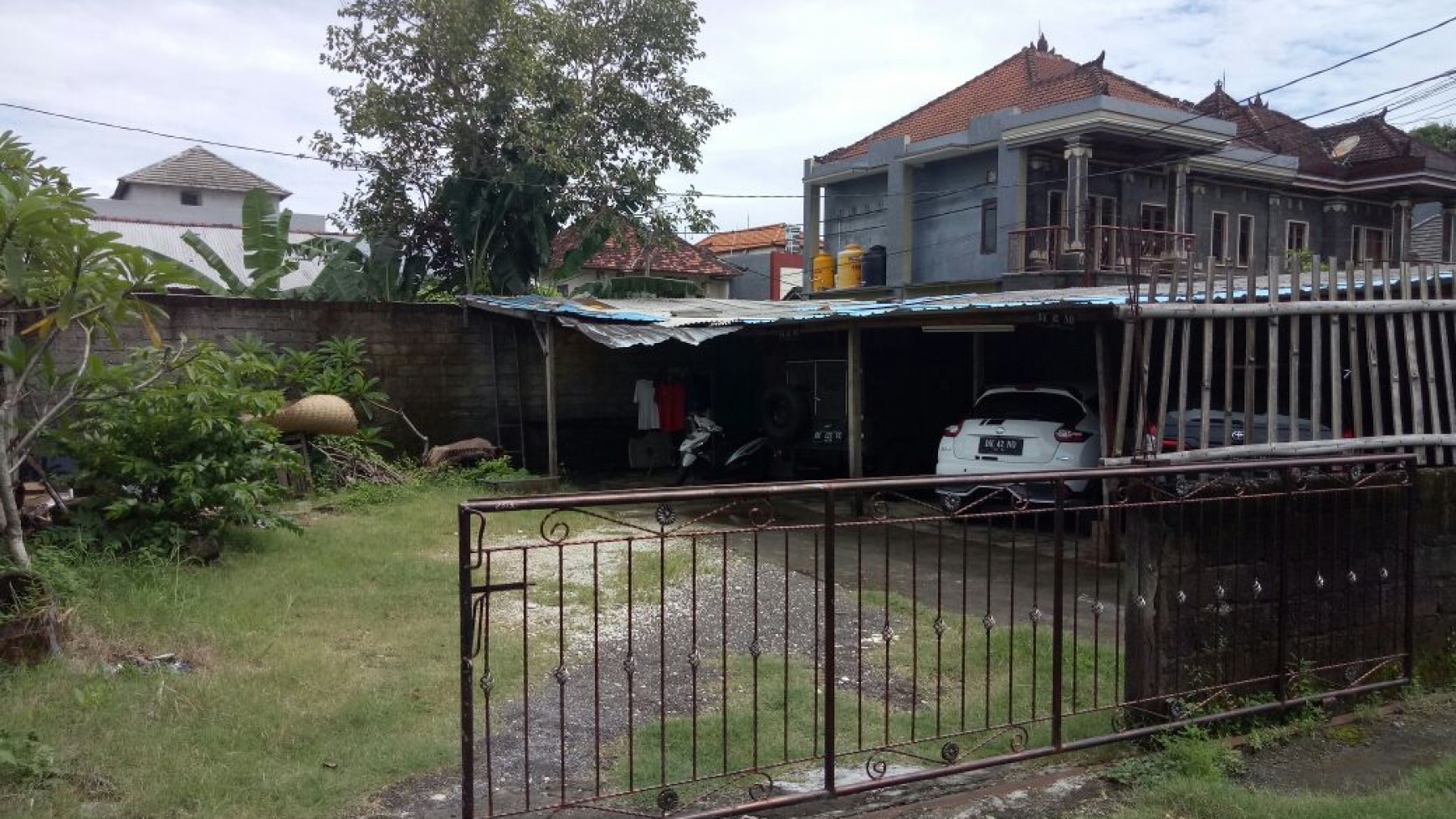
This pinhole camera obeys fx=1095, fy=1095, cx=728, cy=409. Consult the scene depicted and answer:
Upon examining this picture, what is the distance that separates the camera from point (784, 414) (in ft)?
46.3

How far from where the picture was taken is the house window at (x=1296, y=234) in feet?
81.2

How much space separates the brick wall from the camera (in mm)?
12672

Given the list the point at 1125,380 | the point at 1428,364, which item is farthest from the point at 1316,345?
the point at 1125,380

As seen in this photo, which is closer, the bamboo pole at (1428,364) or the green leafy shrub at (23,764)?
the green leafy shrub at (23,764)

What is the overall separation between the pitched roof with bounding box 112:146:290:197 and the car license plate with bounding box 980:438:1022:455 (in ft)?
103

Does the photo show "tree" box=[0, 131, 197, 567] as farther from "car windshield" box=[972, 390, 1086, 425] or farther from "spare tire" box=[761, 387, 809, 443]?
"spare tire" box=[761, 387, 809, 443]

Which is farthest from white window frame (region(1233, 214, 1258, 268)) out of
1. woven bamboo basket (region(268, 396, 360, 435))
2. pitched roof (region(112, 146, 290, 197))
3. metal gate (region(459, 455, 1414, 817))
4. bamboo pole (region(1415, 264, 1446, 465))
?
pitched roof (region(112, 146, 290, 197))

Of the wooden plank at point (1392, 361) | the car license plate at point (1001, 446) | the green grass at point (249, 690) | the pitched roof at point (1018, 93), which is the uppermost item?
the pitched roof at point (1018, 93)

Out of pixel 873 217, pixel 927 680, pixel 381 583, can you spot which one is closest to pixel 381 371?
pixel 381 583

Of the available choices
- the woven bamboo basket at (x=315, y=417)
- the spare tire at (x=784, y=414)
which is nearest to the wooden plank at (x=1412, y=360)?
the spare tire at (x=784, y=414)

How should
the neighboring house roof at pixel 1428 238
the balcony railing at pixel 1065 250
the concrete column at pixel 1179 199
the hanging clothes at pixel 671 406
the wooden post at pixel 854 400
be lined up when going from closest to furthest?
1. the wooden post at pixel 854 400
2. the hanging clothes at pixel 671 406
3. the balcony railing at pixel 1065 250
4. the concrete column at pixel 1179 199
5. the neighboring house roof at pixel 1428 238

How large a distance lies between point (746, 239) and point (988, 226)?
18867 mm

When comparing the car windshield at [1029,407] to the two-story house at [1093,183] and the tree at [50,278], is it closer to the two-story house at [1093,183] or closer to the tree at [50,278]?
the tree at [50,278]

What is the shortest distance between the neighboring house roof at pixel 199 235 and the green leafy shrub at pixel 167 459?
17723mm
